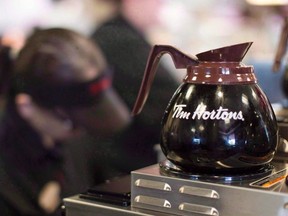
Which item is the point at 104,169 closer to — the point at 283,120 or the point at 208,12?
the point at 283,120

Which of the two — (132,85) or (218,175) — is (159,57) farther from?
(132,85)

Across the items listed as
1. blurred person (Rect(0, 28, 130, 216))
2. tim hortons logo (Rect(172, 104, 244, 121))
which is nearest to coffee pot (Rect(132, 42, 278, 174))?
tim hortons logo (Rect(172, 104, 244, 121))

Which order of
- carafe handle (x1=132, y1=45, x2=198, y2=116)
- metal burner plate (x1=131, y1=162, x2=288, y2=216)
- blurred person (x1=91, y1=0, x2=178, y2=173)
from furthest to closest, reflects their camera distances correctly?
1. blurred person (x1=91, y1=0, x2=178, y2=173)
2. carafe handle (x1=132, y1=45, x2=198, y2=116)
3. metal burner plate (x1=131, y1=162, x2=288, y2=216)

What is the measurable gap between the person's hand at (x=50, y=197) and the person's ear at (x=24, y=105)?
0.51 ft

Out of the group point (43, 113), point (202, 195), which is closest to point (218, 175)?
point (202, 195)

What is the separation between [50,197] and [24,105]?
20cm

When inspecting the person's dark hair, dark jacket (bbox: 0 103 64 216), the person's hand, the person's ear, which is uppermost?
the person's dark hair

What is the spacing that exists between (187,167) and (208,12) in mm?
758

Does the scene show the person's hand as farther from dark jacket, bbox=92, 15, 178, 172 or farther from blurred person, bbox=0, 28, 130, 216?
dark jacket, bbox=92, 15, 178, 172

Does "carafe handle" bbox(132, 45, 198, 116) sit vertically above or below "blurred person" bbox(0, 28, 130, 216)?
above

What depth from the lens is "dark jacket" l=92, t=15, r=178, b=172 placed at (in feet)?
3.87

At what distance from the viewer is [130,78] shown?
124 centimetres

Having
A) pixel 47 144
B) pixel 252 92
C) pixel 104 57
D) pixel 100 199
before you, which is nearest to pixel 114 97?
pixel 104 57

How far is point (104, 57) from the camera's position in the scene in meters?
1.15
